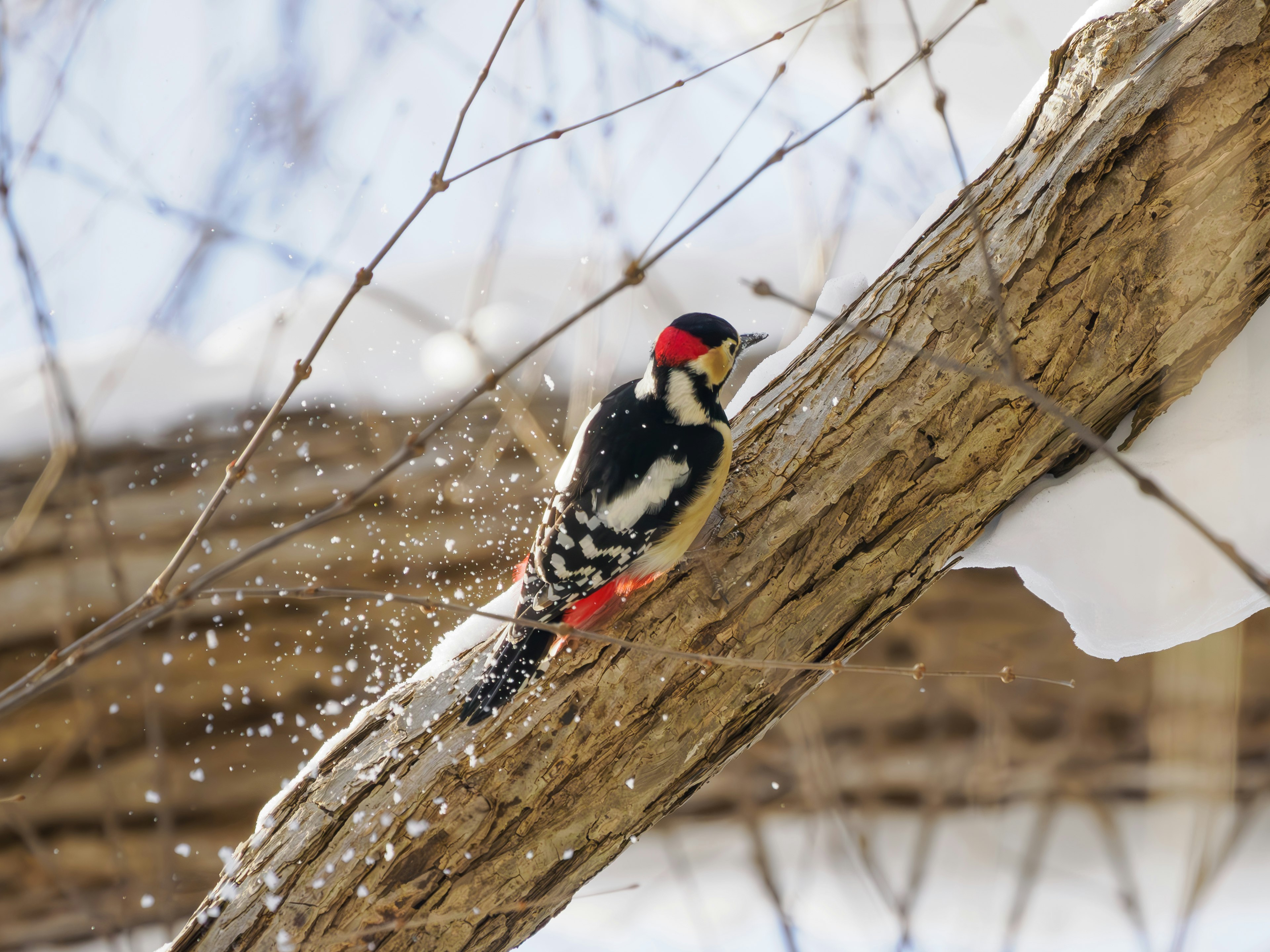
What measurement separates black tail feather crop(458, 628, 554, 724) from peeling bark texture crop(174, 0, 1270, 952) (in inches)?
1.1

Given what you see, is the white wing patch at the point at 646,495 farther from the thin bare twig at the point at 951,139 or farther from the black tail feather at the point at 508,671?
the thin bare twig at the point at 951,139

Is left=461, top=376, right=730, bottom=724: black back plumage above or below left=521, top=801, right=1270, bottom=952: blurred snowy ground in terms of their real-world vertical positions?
above

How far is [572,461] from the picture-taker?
1.09m

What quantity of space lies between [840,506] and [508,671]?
19.1 inches

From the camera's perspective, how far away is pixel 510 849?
3.39 feet

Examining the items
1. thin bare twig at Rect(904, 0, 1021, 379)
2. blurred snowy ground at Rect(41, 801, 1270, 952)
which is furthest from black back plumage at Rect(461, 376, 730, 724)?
blurred snowy ground at Rect(41, 801, 1270, 952)

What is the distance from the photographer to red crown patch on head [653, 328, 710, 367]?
1012 millimetres

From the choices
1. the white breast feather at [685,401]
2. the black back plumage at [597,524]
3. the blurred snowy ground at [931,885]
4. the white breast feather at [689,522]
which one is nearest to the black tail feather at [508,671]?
the black back plumage at [597,524]

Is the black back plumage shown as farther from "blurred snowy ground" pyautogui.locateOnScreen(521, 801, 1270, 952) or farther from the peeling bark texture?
"blurred snowy ground" pyautogui.locateOnScreen(521, 801, 1270, 952)

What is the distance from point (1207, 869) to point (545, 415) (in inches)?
72.6

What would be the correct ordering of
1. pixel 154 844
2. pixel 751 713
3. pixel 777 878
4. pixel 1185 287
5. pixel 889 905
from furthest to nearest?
pixel 777 878, pixel 154 844, pixel 889 905, pixel 751 713, pixel 1185 287

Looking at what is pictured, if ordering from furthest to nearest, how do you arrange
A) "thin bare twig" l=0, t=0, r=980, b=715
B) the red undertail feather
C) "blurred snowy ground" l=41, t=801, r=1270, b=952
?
"blurred snowy ground" l=41, t=801, r=1270, b=952 → the red undertail feather → "thin bare twig" l=0, t=0, r=980, b=715

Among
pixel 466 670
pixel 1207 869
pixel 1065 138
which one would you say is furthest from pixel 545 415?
pixel 1207 869

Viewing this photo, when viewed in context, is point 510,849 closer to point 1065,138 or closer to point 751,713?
point 751,713
